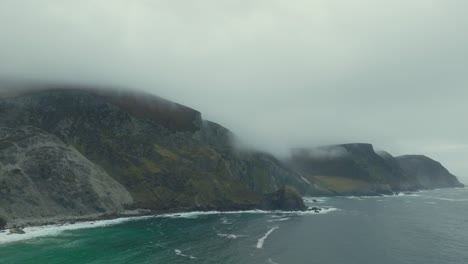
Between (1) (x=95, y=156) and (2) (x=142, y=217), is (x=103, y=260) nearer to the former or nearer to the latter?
(2) (x=142, y=217)

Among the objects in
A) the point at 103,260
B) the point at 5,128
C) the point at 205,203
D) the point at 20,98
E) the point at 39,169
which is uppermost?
the point at 20,98

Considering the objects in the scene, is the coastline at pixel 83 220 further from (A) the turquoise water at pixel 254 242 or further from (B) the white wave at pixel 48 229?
(A) the turquoise water at pixel 254 242

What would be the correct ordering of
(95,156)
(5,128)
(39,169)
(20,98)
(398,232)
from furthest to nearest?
(20,98), (95,156), (5,128), (39,169), (398,232)

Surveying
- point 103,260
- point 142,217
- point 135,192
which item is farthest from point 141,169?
point 103,260

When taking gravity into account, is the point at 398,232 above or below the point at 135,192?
below

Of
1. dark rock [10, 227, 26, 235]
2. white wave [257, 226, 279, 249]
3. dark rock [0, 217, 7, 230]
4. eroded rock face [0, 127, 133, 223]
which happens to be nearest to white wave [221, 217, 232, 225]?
white wave [257, 226, 279, 249]

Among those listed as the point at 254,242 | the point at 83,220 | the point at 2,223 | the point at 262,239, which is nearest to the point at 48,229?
the point at 2,223
